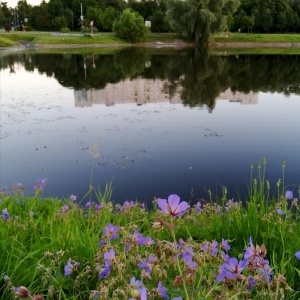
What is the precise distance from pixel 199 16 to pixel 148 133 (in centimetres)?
4046

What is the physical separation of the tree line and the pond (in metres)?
28.4

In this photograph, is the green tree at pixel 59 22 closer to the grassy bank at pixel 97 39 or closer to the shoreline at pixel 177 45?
the grassy bank at pixel 97 39

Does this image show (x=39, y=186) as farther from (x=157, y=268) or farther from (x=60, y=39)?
(x=60, y=39)

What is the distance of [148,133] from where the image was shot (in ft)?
36.6

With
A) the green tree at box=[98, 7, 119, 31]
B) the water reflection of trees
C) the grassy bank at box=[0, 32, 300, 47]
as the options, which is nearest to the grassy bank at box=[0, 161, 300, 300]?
the water reflection of trees

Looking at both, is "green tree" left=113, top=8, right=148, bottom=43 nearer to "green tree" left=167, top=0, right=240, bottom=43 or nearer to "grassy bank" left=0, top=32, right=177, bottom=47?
"grassy bank" left=0, top=32, right=177, bottom=47

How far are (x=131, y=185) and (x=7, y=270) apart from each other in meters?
5.04

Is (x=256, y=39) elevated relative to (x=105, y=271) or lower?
elevated

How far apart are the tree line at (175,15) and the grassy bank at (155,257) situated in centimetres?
4704

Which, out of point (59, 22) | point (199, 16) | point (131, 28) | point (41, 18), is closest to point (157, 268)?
point (199, 16)

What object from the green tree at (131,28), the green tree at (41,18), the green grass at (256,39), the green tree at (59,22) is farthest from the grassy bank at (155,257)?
the green tree at (41,18)

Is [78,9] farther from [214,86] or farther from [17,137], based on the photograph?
[17,137]

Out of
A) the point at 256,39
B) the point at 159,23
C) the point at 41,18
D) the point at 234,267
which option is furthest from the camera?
the point at 41,18

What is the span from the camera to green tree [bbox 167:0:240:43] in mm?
47500
